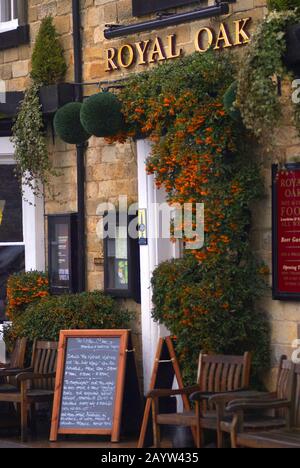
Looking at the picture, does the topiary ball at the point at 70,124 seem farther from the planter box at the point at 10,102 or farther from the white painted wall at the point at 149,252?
the planter box at the point at 10,102

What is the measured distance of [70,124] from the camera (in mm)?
11227

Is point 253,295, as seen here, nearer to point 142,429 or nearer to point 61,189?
point 142,429

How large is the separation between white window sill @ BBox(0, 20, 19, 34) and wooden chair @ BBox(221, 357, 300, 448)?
18.0ft

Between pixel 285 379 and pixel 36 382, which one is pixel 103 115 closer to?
pixel 36 382

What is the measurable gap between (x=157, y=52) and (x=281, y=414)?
368 centimetres

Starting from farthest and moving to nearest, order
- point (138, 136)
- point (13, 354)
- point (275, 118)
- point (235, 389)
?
point (13, 354)
point (138, 136)
point (235, 389)
point (275, 118)

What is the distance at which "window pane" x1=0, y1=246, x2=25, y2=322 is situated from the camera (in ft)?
42.6

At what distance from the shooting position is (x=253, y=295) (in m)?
9.97

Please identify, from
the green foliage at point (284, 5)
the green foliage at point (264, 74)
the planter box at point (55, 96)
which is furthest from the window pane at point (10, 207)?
the green foliage at point (284, 5)

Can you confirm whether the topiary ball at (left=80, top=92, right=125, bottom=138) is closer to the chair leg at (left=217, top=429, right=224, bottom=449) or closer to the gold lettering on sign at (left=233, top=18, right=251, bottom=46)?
the gold lettering on sign at (left=233, top=18, right=251, bottom=46)

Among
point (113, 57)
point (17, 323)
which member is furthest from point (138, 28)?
point (17, 323)

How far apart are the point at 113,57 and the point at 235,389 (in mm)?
3701

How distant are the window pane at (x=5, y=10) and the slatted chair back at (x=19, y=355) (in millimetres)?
3727

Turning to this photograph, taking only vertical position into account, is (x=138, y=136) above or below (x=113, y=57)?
below
